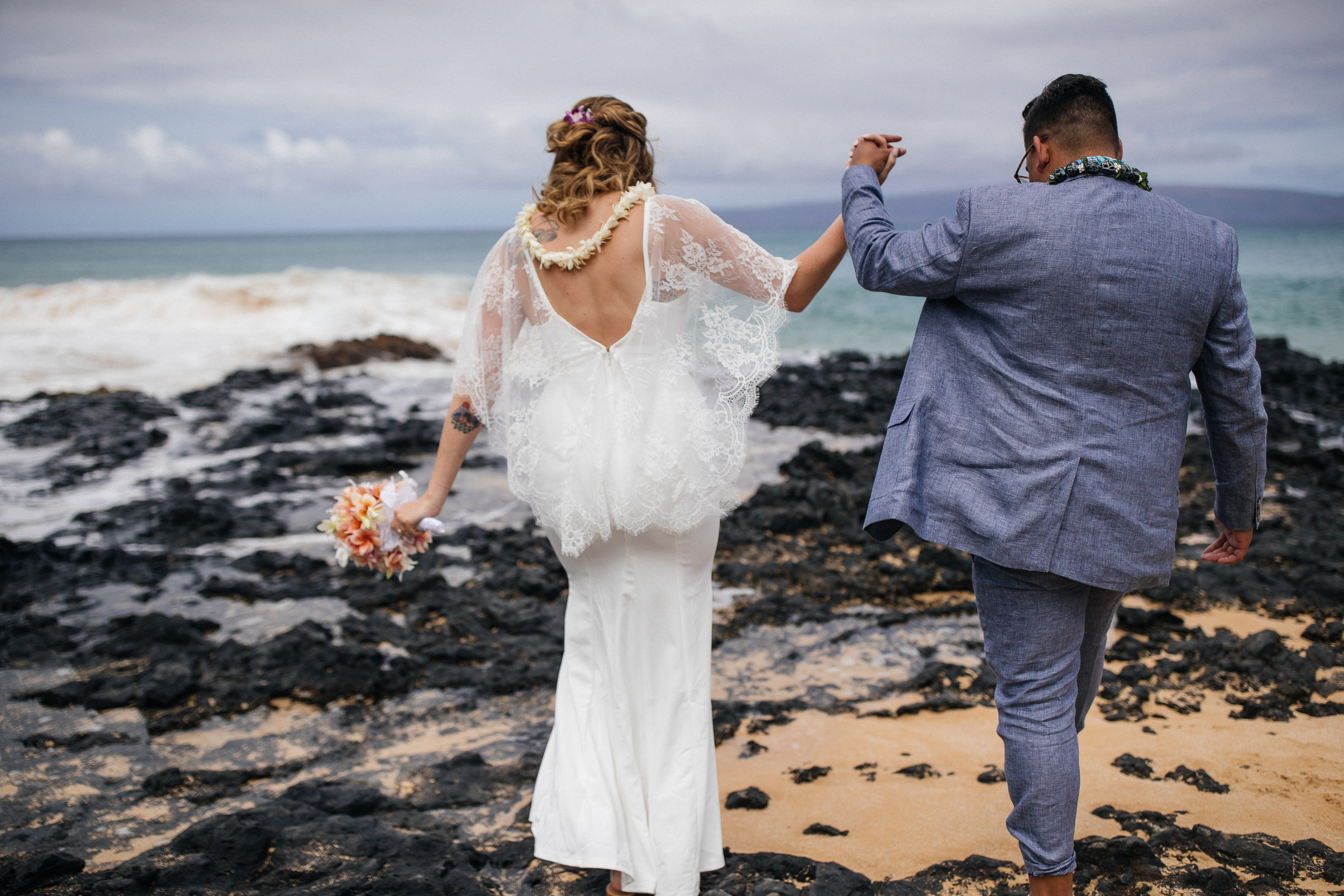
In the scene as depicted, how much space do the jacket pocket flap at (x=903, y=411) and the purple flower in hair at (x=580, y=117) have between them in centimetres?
118

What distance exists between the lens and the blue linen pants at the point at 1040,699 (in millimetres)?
2244

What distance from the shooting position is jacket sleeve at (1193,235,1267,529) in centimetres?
214

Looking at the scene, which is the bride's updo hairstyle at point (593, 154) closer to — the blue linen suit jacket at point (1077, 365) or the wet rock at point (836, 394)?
the blue linen suit jacket at point (1077, 365)

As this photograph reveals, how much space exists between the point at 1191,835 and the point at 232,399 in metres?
13.8

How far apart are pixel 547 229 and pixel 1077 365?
4.91 ft

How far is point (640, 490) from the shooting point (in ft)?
8.51

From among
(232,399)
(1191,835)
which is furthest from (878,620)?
(232,399)

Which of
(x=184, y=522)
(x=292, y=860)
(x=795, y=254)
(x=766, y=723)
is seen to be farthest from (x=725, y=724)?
(x=795, y=254)

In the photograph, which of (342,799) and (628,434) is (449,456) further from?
(342,799)

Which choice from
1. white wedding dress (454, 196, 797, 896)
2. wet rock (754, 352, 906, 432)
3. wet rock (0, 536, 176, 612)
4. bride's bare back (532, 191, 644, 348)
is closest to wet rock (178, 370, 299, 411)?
wet rock (0, 536, 176, 612)

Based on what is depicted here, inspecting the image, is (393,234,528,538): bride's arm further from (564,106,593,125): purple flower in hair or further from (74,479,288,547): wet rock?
(74,479,288,547): wet rock

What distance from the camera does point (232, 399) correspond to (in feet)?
45.2

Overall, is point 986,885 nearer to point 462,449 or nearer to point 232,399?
point 462,449

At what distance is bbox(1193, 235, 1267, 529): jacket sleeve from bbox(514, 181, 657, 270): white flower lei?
1.49 m
